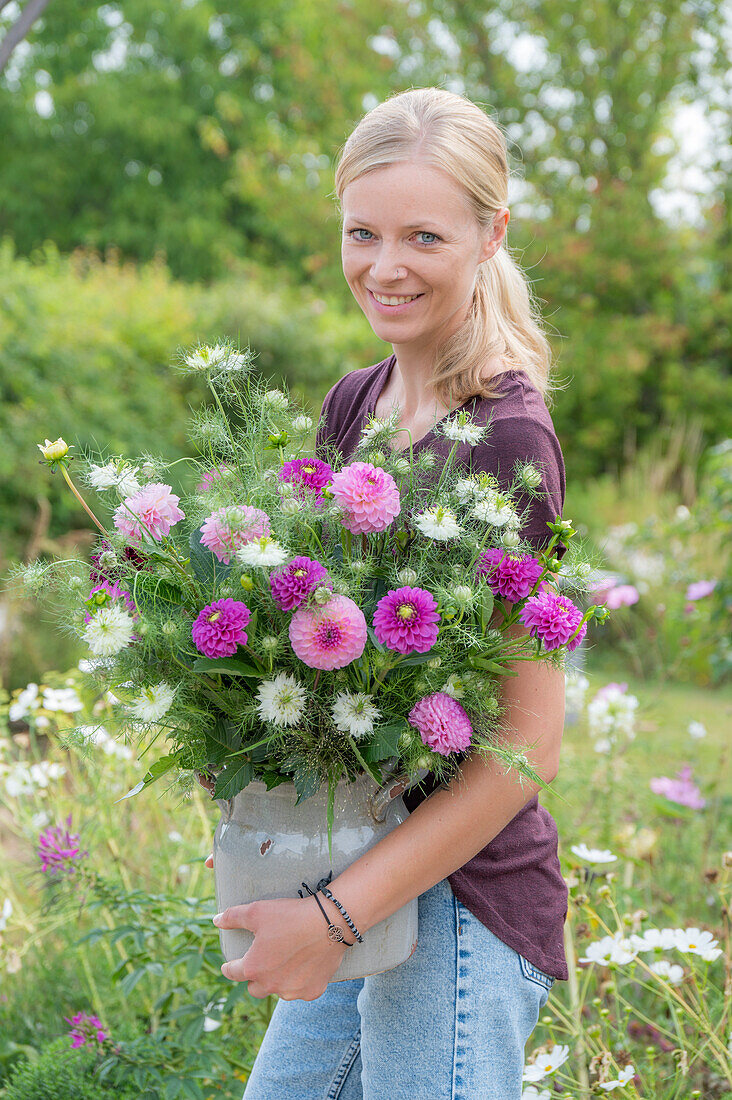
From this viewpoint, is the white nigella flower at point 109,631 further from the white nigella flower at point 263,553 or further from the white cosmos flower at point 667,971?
the white cosmos flower at point 667,971

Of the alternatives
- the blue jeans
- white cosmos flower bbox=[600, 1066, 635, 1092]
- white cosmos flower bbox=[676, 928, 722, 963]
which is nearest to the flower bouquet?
the blue jeans

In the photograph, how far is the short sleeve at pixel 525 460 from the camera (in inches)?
47.6

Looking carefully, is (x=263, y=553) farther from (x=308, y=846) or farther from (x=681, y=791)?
(x=681, y=791)

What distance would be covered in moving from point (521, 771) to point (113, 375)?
234 inches

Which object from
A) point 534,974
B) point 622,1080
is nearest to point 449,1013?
point 534,974

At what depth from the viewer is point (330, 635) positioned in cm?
101

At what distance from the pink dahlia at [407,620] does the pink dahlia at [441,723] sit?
0.26ft

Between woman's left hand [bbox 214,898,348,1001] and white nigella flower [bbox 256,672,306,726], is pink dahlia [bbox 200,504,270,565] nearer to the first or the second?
white nigella flower [bbox 256,672,306,726]

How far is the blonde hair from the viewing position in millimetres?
1295

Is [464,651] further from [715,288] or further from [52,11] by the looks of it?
[52,11]

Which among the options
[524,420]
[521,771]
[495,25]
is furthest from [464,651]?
[495,25]

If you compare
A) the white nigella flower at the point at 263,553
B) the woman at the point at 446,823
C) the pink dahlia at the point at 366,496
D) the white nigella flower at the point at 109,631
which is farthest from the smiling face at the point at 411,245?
the white nigella flower at the point at 109,631

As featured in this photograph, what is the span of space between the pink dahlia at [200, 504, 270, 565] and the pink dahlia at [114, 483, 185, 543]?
0.07 m

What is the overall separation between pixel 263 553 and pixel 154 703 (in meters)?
0.21
